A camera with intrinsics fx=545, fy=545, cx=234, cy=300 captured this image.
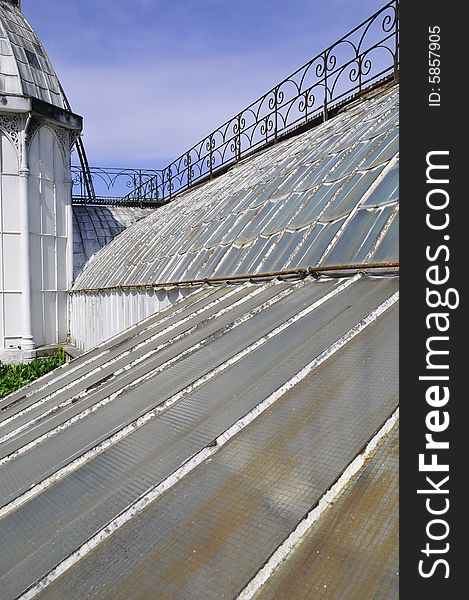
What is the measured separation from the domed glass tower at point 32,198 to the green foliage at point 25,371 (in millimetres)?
302

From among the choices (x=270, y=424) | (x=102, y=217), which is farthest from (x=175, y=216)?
(x=270, y=424)

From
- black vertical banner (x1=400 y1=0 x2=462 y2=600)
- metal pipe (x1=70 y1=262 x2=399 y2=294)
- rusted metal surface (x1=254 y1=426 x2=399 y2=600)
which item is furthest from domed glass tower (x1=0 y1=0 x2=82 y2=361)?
rusted metal surface (x1=254 y1=426 x2=399 y2=600)

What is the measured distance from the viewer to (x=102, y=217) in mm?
18641

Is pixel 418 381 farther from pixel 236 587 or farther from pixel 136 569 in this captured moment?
pixel 136 569

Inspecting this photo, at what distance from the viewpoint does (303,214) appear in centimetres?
565

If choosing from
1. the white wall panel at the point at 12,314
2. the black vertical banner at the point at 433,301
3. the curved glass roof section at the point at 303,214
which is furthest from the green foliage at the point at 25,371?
the black vertical banner at the point at 433,301

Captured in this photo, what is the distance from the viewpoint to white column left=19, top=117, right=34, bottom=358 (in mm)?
13789

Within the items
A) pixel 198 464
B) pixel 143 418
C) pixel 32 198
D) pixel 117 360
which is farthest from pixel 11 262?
pixel 198 464

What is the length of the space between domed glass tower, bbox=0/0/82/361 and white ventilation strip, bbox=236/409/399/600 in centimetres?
1314

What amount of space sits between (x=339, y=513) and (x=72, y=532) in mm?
1124

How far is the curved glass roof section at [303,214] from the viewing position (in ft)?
14.4

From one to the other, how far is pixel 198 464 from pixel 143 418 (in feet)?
2.59

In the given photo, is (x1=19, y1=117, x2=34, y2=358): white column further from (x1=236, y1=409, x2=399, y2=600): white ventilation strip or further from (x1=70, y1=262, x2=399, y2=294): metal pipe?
(x1=236, y1=409, x2=399, y2=600): white ventilation strip

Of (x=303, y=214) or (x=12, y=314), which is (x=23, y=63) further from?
(x=303, y=214)
